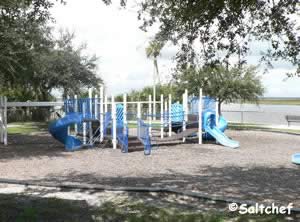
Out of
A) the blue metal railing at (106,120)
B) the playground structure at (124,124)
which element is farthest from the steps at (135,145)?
the blue metal railing at (106,120)

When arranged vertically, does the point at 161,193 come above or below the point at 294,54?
below

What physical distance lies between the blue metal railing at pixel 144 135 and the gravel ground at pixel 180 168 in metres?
0.36

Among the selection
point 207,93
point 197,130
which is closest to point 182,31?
point 197,130

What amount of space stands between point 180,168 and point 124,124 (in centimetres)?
585

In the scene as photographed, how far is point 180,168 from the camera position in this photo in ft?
41.7

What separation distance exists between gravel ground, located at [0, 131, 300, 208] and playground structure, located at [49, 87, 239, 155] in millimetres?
582

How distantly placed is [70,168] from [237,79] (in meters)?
23.3

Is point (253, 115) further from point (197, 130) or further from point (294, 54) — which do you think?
point (294, 54)

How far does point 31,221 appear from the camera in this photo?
6016mm

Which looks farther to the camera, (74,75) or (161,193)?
(74,75)

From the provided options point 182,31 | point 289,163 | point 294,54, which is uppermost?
point 182,31

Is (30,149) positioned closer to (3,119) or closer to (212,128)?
(3,119)

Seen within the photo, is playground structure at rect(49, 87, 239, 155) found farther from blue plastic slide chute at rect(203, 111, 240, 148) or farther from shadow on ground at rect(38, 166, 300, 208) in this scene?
shadow on ground at rect(38, 166, 300, 208)

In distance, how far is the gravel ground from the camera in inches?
379
